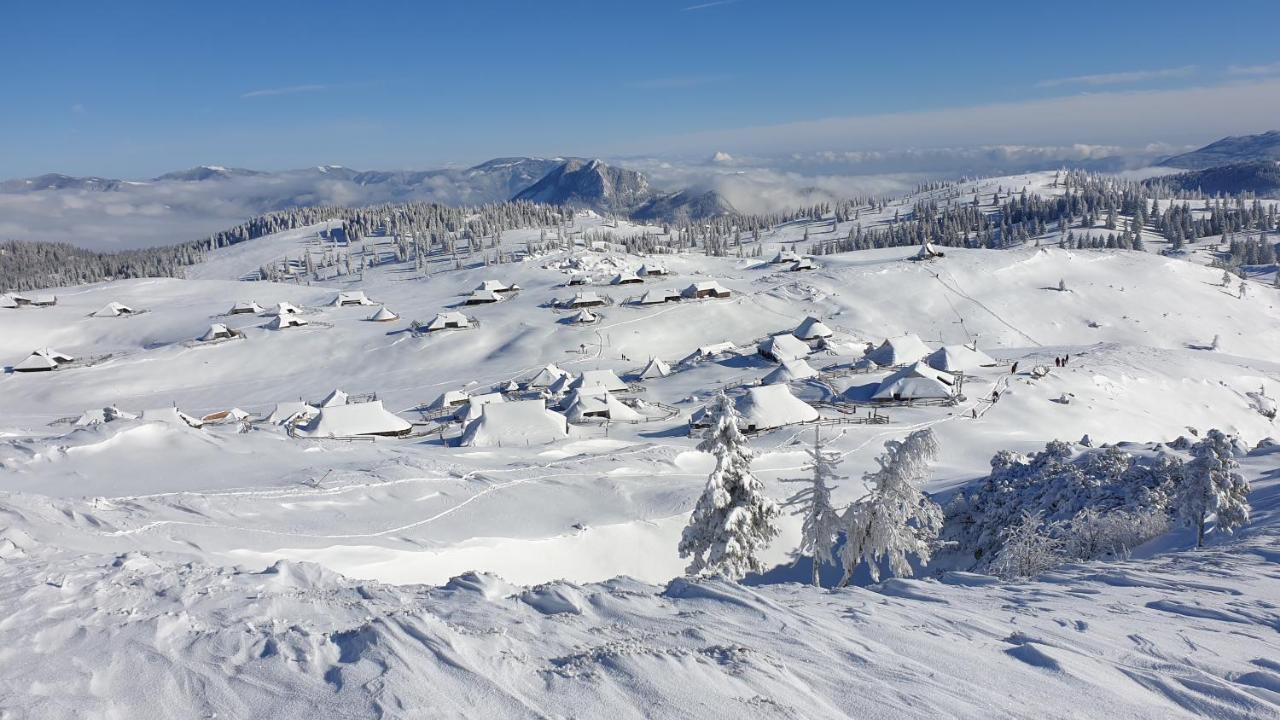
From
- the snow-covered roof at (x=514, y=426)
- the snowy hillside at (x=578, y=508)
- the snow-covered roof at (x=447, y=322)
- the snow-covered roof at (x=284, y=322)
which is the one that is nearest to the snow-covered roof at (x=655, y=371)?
the snowy hillside at (x=578, y=508)

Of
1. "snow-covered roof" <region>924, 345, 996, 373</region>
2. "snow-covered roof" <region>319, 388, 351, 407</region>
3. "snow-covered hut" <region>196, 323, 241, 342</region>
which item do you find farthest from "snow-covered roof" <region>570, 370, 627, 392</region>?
"snow-covered hut" <region>196, 323, 241, 342</region>

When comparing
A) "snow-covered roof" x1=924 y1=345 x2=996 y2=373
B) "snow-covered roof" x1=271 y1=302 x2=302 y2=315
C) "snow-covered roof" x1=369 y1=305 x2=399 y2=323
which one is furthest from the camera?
"snow-covered roof" x1=271 y1=302 x2=302 y2=315

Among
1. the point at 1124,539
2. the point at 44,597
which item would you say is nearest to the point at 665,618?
the point at 44,597

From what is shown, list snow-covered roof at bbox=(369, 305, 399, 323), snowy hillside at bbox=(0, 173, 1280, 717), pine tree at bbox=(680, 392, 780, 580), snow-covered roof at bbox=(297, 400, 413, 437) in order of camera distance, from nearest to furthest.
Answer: snowy hillside at bbox=(0, 173, 1280, 717) → pine tree at bbox=(680, 392, 780, 580) → snow-covered roof at bbox=(297, 400, 413, 437) → snow-covered roof at bbox=(369, 305, 399, 323)

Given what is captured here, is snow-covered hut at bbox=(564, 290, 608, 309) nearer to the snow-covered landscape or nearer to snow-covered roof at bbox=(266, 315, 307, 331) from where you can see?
the snow-covered landscape

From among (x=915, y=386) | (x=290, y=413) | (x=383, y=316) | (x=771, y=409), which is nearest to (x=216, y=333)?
(x=383, y=316)

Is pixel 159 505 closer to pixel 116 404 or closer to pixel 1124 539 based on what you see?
pixel 1124 539

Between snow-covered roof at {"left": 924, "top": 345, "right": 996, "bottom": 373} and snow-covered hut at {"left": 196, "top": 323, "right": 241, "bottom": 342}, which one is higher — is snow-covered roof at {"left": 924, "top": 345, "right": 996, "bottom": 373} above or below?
below
